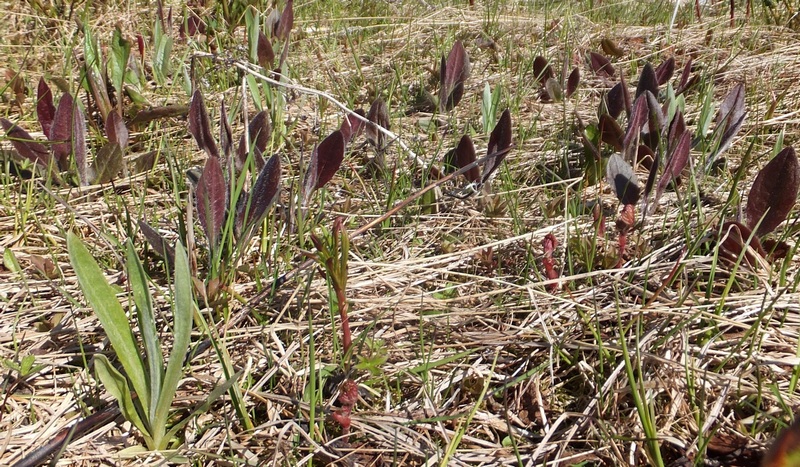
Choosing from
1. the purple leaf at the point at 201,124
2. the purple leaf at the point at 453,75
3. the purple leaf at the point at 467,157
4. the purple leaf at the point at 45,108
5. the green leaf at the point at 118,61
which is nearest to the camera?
the purple leaf at the point at 201,124

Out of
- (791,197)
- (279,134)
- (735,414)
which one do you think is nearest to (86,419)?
(735,414)

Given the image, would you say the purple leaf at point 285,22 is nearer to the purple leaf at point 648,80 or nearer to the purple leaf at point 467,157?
the purple leaf at point 467,157

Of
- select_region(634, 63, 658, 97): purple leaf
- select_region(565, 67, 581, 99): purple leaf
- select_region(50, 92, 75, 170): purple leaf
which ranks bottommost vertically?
select_region(565, 67, 581, 99): purple leaf

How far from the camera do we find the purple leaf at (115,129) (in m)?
2.15

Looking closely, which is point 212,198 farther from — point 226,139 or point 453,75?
point 453,75

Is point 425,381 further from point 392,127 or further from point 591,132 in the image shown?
point 392,127

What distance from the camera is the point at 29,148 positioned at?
1.97 metres

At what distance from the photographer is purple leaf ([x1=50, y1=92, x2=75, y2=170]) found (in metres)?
1.98

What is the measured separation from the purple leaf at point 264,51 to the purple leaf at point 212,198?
146 cm

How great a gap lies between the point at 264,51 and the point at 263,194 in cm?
145

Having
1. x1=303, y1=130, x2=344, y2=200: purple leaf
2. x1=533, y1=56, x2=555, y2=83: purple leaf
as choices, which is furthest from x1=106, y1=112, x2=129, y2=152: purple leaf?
x1=533, y1=56, x2=555, y2=83: purple leaf

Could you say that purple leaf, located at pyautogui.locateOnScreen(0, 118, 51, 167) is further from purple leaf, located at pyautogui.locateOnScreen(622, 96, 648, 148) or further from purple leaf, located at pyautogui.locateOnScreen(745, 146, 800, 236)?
purple leaf, located at pyautogui.locateOnScreen(745, 146, 800, 236)

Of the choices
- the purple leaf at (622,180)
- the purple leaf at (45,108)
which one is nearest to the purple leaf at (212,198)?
the purple leaf at (45,108)

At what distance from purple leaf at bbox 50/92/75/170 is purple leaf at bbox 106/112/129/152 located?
0.15 m
